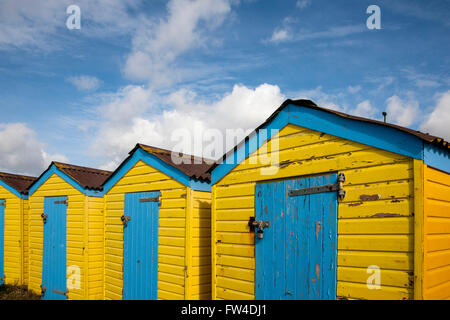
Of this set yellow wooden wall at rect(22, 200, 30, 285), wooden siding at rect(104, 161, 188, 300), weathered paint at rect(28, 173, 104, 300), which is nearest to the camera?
wooden siding at rect(104, 161, 188, 300)

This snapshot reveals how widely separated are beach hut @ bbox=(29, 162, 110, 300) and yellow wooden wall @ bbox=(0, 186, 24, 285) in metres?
0.99

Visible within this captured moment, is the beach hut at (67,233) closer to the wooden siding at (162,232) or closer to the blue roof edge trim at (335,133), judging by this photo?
the wooden siding at (162,232)

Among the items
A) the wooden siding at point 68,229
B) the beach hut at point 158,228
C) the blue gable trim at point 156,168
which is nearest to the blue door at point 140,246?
the beach hut at point 158,228

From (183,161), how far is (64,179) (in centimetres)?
448

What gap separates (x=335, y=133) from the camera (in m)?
4.82

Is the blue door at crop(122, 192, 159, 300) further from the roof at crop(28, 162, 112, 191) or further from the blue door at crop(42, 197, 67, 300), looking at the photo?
the blue door at crop(42, 197, 67, 300)

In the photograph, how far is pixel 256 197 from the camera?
582 cm

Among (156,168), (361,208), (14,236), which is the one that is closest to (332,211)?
(361,208)

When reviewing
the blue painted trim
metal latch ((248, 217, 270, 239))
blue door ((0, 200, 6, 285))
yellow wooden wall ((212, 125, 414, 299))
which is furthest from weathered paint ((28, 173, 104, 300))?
the blue painted trim

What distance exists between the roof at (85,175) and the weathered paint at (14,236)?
1971 millimetres

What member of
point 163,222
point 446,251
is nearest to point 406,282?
point 446,251

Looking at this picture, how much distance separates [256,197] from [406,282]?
2.53m

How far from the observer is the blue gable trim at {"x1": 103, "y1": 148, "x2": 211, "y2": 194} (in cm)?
737
